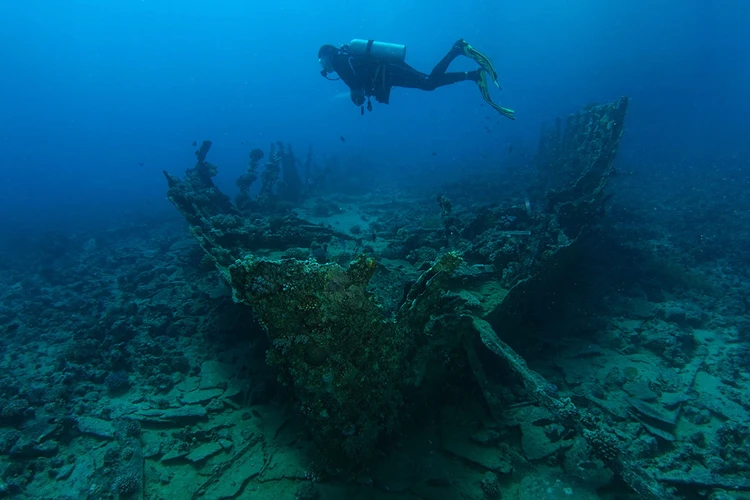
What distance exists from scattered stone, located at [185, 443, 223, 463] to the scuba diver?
10.3 meters

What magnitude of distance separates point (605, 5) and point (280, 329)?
475 ft

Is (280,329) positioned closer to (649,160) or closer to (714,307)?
(714,307)

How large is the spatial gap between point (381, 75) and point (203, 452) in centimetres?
1164

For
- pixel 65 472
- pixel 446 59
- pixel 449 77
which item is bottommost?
pixel 65 472

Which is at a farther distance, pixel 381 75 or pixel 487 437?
pixel 381 75

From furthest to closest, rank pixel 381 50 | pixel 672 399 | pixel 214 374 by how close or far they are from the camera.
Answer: pixel 381 50 → pixel 214 374 → pixel 672 399

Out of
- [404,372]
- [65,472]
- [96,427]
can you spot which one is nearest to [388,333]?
[404,372]

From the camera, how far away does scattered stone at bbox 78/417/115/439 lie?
19.3 ft

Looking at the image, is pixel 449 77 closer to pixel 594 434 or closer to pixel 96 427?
pixel 594 434

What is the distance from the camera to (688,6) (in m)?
82.0

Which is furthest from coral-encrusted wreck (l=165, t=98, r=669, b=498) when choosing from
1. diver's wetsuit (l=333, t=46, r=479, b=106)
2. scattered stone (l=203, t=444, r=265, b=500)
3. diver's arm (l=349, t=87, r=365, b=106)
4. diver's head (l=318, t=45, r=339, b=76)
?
diver's head (l=318, t=45, r=339, b=76)

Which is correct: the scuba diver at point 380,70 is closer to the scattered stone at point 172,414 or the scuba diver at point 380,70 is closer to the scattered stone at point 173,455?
the scattered stone at point 172,414

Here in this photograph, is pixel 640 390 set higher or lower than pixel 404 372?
lower

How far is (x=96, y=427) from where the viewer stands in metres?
6.01
